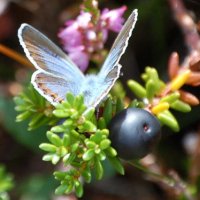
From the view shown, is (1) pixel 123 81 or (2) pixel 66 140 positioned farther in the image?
(1) pixel 123 81

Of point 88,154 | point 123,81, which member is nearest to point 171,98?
point 88,154

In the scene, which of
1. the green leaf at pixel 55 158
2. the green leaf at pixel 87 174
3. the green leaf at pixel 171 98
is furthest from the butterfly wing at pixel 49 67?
the green leaf at pixel 171 98

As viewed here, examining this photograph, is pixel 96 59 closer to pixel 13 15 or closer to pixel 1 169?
pixel 1 169

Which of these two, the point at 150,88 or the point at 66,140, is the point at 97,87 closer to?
the point at 66,140

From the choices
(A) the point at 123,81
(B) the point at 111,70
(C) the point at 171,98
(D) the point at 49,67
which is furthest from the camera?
(A) the point at 123,81

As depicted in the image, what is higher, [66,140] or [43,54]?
[43,54]

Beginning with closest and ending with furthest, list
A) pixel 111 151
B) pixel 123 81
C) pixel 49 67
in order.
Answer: pixel 111 151, pixel 49 67, pixel 123 81

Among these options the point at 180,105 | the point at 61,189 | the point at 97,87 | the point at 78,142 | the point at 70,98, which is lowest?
the point at 180,105

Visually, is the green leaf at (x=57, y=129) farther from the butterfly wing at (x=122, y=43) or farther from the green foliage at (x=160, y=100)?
the green foliage at (x=160, y=100)
